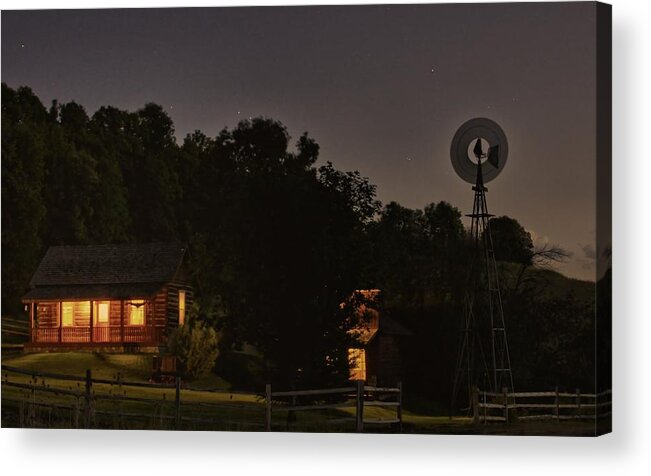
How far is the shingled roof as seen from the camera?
58.3ft

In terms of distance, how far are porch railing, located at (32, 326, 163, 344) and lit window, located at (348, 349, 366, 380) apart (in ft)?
7.37

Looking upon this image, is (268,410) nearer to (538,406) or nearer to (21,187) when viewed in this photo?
(538,406)

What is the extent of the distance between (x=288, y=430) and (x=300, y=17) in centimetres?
465

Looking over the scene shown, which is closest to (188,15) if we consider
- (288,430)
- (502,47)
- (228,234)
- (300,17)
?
(300,17)

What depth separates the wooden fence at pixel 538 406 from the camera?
16.4 meters

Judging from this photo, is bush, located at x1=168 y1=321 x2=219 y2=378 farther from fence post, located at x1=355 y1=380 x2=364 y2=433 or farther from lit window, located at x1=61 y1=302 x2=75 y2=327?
fence post, located at x1=355 y1=380 x2=364 y2=433

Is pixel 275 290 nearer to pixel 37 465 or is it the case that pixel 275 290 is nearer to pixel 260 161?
pixel 260 161

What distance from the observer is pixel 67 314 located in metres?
18.0

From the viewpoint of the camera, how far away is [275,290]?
58.2 feet

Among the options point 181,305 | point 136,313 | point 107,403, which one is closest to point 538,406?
point 181,305

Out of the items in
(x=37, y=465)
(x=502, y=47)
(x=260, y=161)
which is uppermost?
(x=502, y=47)

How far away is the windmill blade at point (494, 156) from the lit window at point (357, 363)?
260cm

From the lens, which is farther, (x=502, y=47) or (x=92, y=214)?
(x=92, y=214)

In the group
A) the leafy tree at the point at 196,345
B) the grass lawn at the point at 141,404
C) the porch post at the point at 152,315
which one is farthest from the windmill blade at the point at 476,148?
the porch post at the point at 152,315
